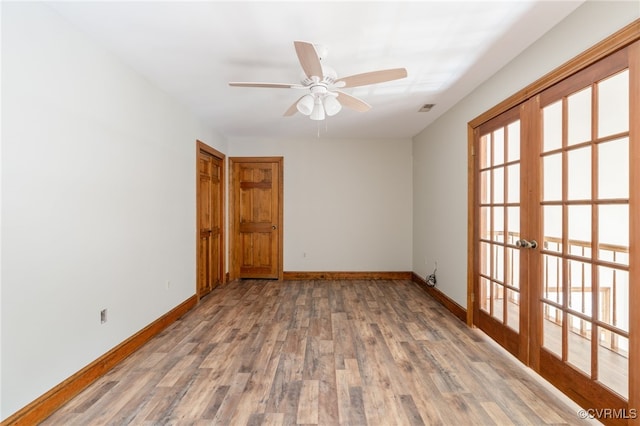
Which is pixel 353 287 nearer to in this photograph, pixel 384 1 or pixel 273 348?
pixel 273 348

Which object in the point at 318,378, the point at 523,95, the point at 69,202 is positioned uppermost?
the point at 523,95

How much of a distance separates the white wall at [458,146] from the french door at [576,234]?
0.20 metres

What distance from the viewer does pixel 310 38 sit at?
2191mm

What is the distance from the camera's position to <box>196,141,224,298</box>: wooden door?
4.24 m

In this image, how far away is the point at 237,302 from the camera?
410 centimetres

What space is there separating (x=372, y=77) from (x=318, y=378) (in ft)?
7.38

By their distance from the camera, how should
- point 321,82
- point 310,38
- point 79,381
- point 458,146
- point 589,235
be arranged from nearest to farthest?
point 589,235, point 79,381, point 310,38, point 321,82, point 458,146

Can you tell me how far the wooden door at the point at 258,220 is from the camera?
5.41 metres

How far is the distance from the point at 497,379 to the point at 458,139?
8.23 ft

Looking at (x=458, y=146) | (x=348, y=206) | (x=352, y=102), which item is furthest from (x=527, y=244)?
(x=348, y=206)

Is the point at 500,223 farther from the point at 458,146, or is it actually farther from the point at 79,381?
the point at 79,381

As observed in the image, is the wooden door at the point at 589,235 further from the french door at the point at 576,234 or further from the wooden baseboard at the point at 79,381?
the wooden baseboard at the point at 79,381

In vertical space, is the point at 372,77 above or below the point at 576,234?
above

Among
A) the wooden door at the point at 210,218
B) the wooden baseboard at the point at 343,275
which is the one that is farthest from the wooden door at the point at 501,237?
the wooden door at the point at 210,218
